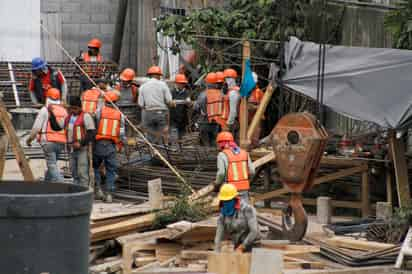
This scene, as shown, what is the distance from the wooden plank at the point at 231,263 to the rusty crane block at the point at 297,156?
2168 mm

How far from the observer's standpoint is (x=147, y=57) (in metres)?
29.7

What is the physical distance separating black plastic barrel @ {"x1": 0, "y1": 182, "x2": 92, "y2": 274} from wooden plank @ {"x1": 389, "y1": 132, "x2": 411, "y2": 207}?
10.6 metres

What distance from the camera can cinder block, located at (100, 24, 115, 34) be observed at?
29812 mm

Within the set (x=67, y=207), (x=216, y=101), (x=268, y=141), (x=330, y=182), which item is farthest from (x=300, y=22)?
(x=67, y=207)

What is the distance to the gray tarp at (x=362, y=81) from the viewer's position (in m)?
19.6

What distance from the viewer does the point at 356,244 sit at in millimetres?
18094

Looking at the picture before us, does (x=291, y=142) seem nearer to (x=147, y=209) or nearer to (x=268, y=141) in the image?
(x=268, y=141)

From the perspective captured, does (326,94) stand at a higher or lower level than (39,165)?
higher

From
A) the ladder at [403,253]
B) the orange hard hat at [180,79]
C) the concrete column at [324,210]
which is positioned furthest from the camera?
the orange hard hat at [180,79]

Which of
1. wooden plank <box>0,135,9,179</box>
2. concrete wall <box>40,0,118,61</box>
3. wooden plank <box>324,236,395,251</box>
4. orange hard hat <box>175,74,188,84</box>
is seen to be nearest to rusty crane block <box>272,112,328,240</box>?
wooden plank <box>324,236,395,251</box>

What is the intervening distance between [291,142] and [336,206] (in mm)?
2826

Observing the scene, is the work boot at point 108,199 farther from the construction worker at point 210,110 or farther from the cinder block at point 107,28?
the cinder block at point 107,28

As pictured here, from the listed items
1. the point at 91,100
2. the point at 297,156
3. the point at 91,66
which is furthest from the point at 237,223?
the point at 91,66

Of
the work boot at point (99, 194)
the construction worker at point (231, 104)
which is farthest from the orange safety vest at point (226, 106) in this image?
the work boot at point (99, 194)
